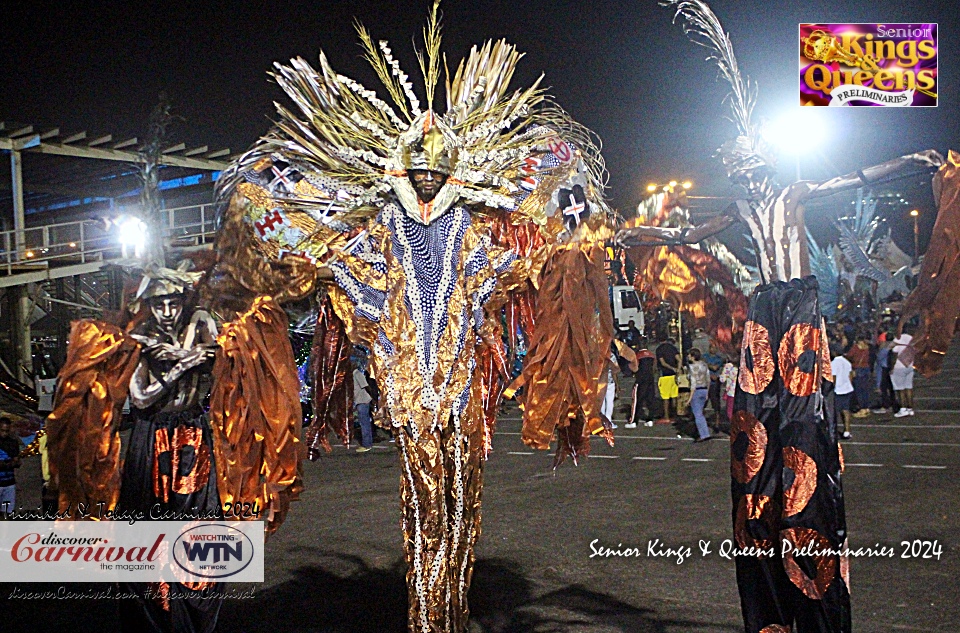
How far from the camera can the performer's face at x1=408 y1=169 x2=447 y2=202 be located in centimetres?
423

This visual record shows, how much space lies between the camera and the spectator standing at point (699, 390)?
42.8ft

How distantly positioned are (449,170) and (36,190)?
1561cm

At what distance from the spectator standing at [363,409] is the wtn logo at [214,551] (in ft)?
28.0

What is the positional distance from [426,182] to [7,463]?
5.51 metres

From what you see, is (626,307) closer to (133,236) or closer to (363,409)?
(363,409)

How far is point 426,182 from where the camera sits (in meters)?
4.24

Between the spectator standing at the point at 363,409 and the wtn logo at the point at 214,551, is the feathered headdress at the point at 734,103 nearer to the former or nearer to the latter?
the wtn logo at the point at 214,551

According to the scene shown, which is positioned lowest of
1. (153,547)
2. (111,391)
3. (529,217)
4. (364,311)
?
(153,547)

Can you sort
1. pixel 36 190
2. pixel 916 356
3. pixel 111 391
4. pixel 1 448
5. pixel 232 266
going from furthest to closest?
pixel 36 190, pixel 1 448, pixel 111 391, pixel 232 266, pixel 916 356

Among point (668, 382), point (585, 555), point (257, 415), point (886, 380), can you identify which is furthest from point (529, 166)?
point (886, 380)

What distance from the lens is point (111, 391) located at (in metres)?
4.56

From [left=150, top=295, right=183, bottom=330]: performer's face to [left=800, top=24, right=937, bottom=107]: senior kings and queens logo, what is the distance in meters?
7.29

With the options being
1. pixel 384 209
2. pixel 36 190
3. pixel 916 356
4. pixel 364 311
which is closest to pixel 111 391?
pixel 364 311

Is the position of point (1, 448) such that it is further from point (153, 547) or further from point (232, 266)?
point (232, 266)
